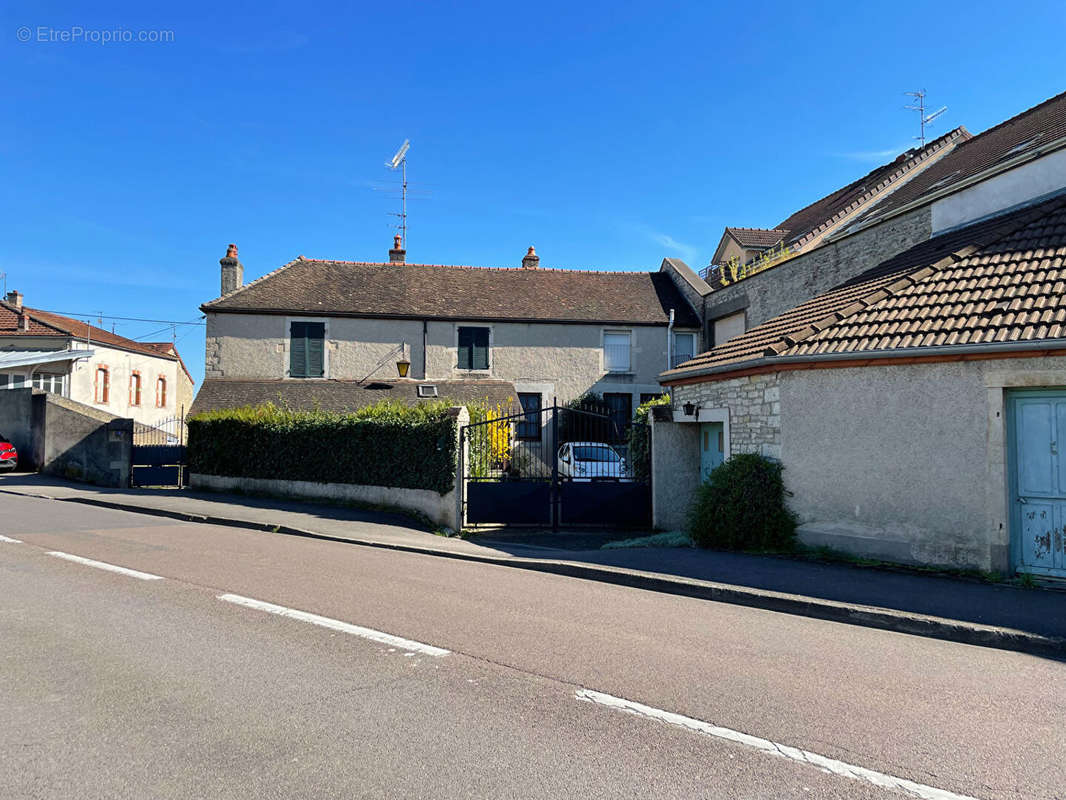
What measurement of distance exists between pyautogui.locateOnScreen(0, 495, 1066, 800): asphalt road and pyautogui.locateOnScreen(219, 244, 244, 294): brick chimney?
20.3m

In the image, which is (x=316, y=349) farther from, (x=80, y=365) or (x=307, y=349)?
(x=80, y=365)

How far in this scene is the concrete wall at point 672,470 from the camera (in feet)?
41.3

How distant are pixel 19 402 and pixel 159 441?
4935 mm

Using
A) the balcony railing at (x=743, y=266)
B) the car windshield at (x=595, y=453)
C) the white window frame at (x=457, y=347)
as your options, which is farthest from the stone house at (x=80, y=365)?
the balcony railing at (x=743, y=266)

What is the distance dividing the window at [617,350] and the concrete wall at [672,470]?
13.6 m

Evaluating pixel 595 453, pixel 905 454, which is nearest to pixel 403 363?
pixel 595 453

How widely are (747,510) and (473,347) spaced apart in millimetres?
16902

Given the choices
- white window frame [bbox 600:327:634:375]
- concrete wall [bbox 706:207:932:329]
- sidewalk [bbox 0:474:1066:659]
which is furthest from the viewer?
white window frame [bbox 600:327:634:375]

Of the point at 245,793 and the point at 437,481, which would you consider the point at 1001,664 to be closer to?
the point at 245,793

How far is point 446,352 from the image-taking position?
84.3 feet

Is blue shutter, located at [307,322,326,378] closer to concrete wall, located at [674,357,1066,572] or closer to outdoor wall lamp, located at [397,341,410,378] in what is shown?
outdoor wall lamp, located at [397,341,410,378]

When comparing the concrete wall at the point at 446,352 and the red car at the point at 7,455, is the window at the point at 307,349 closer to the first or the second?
the concrete wall at the point at 446,352

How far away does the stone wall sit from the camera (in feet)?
34.0

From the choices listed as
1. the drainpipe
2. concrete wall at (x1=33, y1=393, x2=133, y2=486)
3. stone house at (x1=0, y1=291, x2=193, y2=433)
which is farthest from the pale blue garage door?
stone house at (x1=0, y1=291, x2=193, y2=433)
